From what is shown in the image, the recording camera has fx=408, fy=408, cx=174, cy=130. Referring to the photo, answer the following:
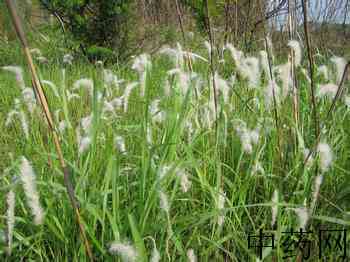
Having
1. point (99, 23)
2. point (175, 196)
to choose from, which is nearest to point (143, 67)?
point (175, 196)

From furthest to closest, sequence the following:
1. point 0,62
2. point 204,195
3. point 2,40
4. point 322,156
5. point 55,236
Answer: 1. point 2,40
2. point 0,62
3. point 204,195
4. point 55,236
5. point 322,156

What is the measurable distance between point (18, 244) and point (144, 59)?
66 cm

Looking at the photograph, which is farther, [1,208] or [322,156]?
[1,208]

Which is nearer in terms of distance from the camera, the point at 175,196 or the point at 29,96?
the point at 175,196

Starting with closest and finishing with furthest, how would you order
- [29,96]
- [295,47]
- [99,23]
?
[295,47] < [29,96] < [99,23]

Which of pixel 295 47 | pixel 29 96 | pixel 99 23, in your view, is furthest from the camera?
pixel 99 23

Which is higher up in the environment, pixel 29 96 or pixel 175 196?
pixel 29 96

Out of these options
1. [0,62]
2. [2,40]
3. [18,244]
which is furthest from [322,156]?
[2,40]

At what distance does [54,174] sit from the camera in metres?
1.04

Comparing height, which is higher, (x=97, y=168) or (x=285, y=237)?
(x=97, y=168)

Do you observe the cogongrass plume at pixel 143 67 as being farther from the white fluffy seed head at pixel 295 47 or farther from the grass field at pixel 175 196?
the white fluffy seed head at pixel 295 47

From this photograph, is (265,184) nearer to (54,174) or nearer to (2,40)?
(54,174)

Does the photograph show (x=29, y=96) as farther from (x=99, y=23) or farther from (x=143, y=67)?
(x=99, y=23)

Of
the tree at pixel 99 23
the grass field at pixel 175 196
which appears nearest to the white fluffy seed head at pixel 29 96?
the grass field at pixel 175 196
